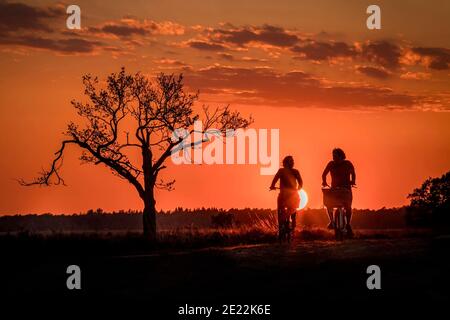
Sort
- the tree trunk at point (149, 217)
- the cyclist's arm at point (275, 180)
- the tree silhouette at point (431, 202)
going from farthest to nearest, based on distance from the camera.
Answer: the tree silhouette at point (431, 202) → the tree trunk at point (149, 217) → the cyclist's arm at point (275, 180)

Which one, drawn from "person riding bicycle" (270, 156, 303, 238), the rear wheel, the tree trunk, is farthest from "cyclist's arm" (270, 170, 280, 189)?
the tree trunk

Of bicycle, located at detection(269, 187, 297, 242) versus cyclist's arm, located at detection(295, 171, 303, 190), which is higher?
cyclist's arm, located at detection(295, 171, 303, 190)

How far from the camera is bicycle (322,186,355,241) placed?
2819 centimetres

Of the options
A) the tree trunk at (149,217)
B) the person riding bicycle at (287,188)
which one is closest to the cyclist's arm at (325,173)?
the person riding bicycle at (287,188)

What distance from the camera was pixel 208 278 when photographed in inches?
869

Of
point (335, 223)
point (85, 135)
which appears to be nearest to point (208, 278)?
point (335, 223)

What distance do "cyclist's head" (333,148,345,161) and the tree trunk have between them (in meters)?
14.8

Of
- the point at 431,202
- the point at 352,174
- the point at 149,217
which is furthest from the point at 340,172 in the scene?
the point at 431,202

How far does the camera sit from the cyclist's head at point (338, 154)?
92.1 ft

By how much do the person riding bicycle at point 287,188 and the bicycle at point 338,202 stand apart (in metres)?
1.26

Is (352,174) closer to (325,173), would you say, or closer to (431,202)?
(325,173)

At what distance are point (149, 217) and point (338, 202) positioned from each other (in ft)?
52.7

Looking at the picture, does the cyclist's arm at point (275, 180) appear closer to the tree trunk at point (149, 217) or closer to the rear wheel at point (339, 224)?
the rear wheel at point (339, 224)

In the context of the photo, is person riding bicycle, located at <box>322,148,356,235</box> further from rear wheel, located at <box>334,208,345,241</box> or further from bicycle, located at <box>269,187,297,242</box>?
bicycle, located at <box>269,187,297,242</box>
